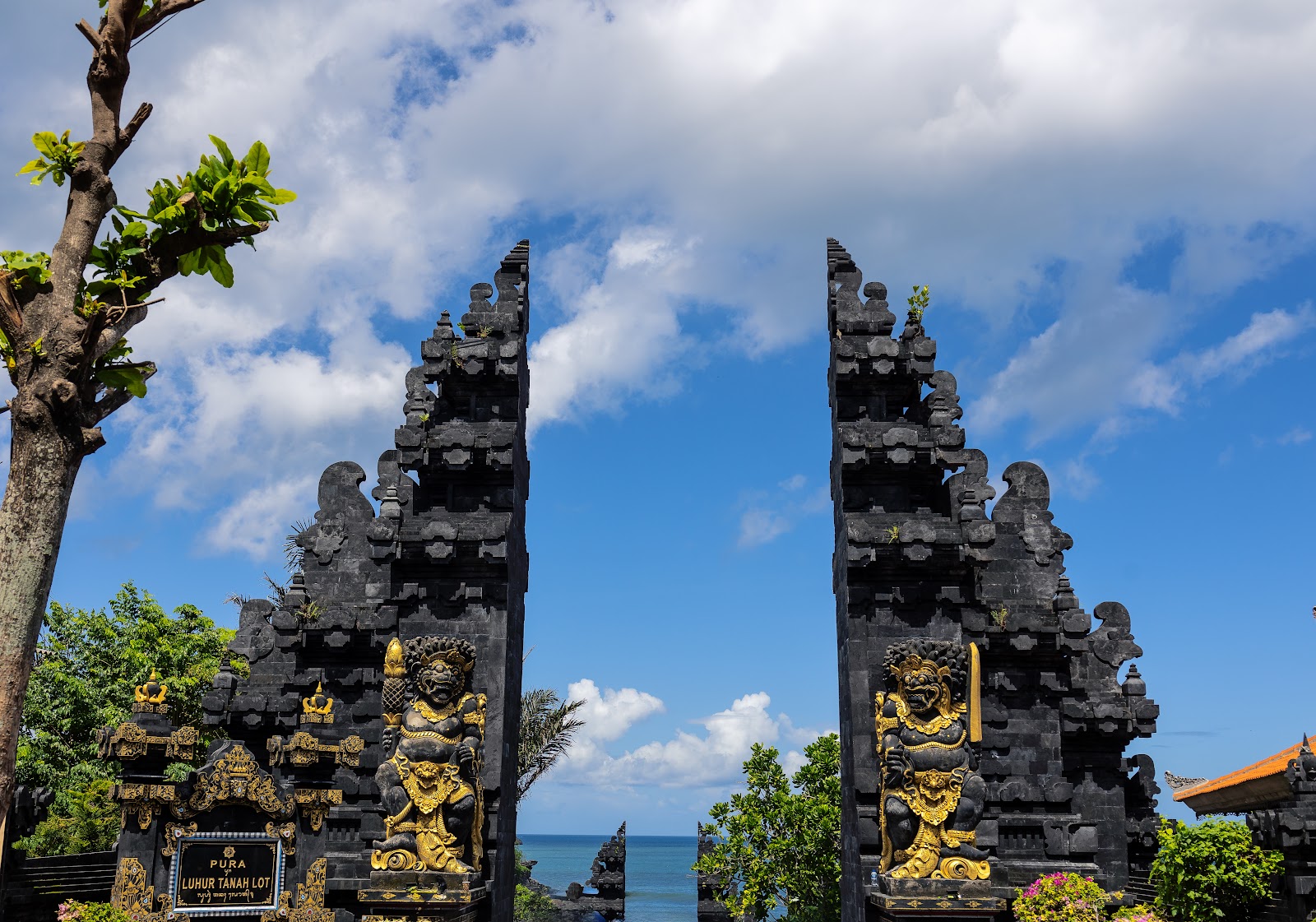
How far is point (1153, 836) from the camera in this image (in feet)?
53.0

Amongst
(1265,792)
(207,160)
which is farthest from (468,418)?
(1265,792)

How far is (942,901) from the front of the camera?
1215 cm

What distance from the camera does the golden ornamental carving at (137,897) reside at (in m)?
12.6

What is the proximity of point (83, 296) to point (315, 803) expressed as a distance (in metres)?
8.01

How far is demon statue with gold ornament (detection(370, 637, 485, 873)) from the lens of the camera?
13.5 m

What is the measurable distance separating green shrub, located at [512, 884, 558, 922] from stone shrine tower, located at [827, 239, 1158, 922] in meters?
16.8

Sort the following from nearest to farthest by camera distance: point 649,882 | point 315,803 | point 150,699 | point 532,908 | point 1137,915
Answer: point 1137,915 < point 315,803 < point 150,699 < point 532,908 < point 649,882

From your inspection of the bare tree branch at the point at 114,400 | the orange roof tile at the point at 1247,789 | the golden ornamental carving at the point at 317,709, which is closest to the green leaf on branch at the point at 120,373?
the bare tree branch at the point at 114,400

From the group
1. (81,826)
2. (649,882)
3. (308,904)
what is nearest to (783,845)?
(308,904)

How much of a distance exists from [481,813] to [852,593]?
6.43 metres

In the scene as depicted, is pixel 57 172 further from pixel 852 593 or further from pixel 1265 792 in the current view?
pixel 1265 792

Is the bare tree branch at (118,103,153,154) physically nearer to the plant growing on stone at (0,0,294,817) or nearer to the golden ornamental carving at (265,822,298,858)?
the plant growing on stone at (0,0,294,817)

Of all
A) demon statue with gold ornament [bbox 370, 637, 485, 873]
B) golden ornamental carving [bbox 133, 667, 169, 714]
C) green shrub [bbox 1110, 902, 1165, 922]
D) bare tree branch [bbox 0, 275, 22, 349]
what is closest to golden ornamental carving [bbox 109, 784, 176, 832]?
golden ornamental carving [bbox 133, 667, 169, 714]

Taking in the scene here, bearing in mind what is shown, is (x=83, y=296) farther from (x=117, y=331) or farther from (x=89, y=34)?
(x=89, y=34)
